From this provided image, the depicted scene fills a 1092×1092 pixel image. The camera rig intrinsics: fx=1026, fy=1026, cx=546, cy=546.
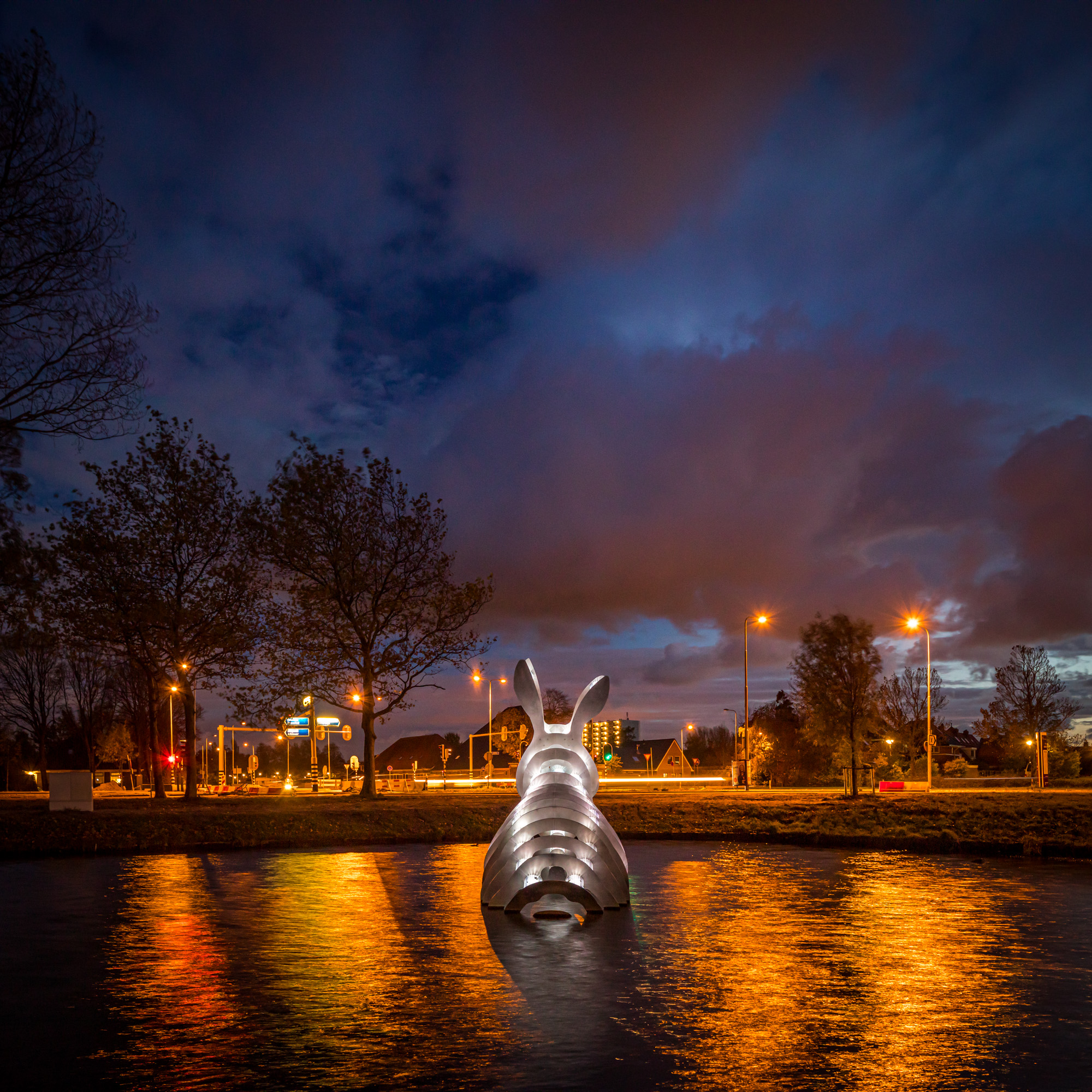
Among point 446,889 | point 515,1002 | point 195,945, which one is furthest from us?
point 446,889

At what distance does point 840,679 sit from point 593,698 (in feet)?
90.6

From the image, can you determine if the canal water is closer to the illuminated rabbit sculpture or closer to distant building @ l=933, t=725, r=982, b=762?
the illuminated rabbit sculpture

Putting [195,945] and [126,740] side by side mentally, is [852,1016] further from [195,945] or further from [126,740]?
[126,740]

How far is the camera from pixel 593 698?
14.3 metres

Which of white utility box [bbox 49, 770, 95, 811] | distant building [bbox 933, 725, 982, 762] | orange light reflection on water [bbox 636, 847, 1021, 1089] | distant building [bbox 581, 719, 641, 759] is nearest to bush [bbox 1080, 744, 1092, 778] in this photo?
distant building [bbox 933, 725, 982, 762]

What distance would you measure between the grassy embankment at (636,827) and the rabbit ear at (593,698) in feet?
32.8

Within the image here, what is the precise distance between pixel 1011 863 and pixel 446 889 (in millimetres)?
10181

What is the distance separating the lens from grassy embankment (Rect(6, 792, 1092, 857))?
69.8 ft

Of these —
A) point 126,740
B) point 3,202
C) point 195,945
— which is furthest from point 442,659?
point 126,740

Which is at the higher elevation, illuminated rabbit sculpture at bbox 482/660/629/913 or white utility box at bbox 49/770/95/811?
illuminated rabbit sculpture at bbox 482/660/629/913

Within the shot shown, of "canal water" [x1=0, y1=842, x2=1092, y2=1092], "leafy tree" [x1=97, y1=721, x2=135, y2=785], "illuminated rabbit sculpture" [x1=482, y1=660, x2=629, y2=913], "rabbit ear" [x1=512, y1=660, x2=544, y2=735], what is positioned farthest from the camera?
"leafy tree" [x1=97, y1=721, x2=135, y2=785]

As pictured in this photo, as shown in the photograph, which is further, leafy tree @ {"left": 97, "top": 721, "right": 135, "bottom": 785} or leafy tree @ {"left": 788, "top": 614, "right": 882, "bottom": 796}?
leafy tree @ {"left": 97, "top": 721, "right": 135, "bottom": 785}

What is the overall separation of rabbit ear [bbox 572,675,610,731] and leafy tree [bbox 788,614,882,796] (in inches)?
1062

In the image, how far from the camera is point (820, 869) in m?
17.7
